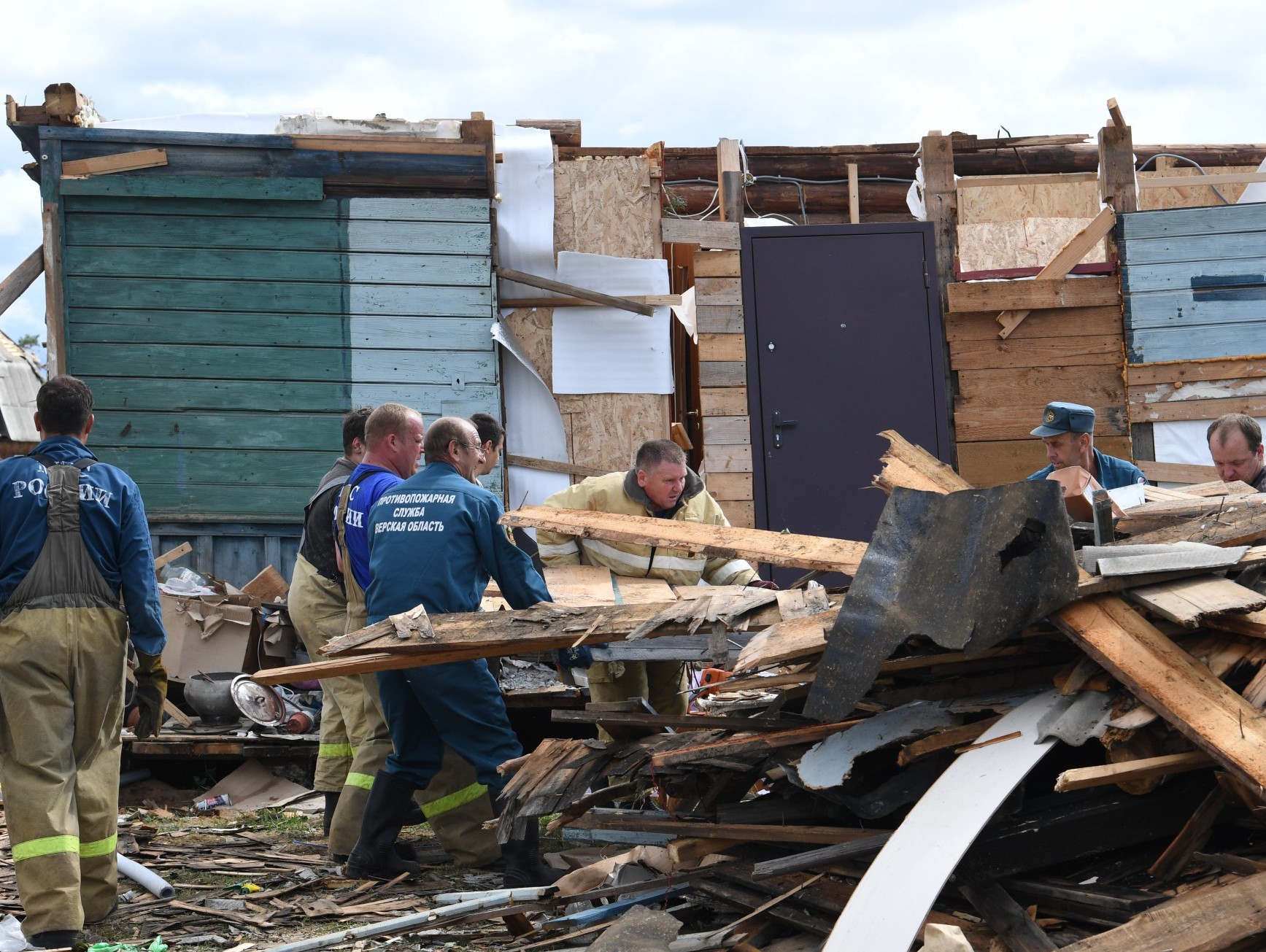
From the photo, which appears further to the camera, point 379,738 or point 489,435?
point 489,435

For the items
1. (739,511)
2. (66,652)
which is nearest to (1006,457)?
(739,511)

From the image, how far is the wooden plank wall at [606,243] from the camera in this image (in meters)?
9.51

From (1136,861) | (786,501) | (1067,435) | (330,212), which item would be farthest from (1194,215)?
(1136,861)

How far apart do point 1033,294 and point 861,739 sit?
21.2 ft

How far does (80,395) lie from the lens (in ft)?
16.8

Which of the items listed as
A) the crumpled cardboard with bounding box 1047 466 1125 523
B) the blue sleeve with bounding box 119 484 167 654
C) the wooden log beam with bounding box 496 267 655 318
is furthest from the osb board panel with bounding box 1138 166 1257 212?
the blue sleeve with bounding box 119 484 167 654

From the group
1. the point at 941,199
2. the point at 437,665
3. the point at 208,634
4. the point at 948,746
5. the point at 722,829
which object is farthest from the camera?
the point at 941,199

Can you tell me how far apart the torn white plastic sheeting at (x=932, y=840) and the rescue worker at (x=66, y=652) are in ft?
Answer: 9.88

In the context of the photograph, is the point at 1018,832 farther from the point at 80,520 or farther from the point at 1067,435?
the point at 80,520

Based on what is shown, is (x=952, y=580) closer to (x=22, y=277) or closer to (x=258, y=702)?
(x=258, y=702)

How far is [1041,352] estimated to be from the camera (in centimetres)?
965

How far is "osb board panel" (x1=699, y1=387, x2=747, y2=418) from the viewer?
9500 mm

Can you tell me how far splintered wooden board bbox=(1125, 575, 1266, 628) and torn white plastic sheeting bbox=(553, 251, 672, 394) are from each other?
6.04 metres

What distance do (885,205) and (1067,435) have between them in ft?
18.9
